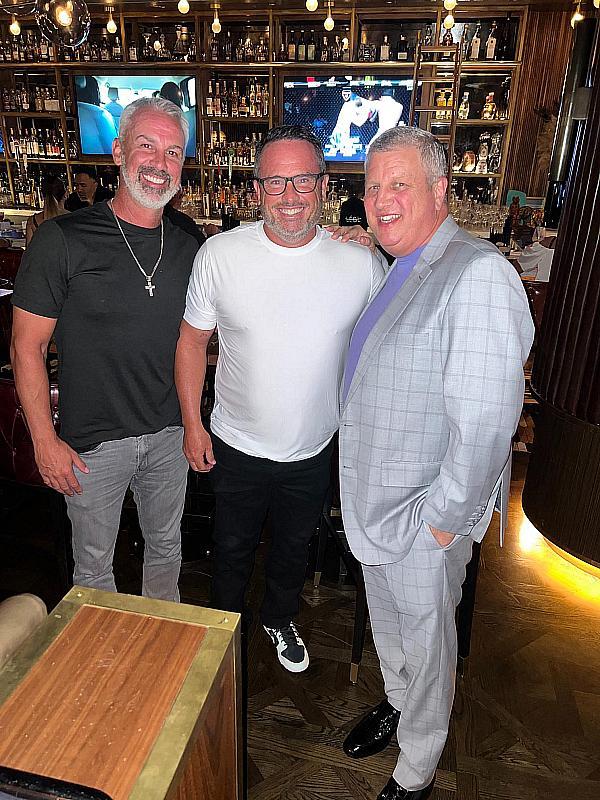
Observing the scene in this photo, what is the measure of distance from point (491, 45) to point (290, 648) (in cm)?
647

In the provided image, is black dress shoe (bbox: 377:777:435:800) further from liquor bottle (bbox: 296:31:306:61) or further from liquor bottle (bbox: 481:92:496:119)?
liquor bottle (bbox: 296:31:306:61)

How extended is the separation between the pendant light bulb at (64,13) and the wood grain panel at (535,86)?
467 centimetres

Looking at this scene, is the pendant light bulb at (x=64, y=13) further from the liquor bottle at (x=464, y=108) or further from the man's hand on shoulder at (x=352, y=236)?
the liquor bottle at (x=464, y=108)

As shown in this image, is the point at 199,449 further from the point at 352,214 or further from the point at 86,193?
the point at 86,193

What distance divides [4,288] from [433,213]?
3.32 m

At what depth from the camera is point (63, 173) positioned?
25.6 feet

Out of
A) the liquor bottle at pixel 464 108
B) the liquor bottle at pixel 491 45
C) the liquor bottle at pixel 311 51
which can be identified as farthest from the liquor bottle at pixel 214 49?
the liquor bottle at pixel 491 45

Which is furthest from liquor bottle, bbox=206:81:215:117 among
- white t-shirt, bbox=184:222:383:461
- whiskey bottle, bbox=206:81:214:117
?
white t-shirt, bbox=184:222:383:461

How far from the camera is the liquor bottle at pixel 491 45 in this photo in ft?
20.9

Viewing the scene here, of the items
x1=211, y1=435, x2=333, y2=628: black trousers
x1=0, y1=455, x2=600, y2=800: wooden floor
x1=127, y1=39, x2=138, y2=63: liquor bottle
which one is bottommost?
x1=0, y1=455, x2=600, y2=800: wooden floor

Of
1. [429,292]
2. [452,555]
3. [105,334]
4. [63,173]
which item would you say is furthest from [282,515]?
[63,173]

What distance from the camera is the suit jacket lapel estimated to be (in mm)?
1475

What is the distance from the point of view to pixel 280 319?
172 centimetres

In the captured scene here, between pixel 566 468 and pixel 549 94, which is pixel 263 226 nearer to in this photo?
pixel 566 468
